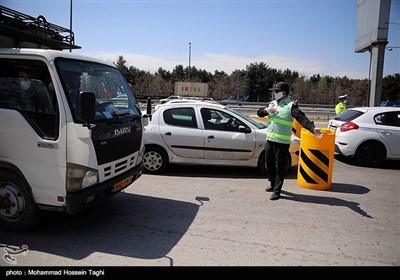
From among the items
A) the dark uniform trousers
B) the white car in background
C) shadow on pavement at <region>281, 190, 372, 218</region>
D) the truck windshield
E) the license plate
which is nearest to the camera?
the truck windshield

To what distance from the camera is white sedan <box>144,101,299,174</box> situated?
6938 millimetres

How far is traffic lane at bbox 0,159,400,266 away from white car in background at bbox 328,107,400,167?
1994 mm

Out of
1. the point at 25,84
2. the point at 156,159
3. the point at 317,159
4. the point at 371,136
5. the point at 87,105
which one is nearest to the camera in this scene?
the point at 87,105

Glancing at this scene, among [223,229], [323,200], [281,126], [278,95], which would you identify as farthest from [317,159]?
[223,229]

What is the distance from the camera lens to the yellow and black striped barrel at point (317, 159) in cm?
607

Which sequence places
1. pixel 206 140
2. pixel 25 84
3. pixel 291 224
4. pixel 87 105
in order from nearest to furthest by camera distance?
pixel 87 105 → pixel 25 84 → pixel 291 224 → pixel 206 140

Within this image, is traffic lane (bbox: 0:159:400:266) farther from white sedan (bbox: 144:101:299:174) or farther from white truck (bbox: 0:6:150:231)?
white sedan (bbox: 144:101:299:174)

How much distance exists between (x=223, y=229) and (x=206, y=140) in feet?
9.64

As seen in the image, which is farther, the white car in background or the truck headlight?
the white car in background

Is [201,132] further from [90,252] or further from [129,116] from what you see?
[90,252]

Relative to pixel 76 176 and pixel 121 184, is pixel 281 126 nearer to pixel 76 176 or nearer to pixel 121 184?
pixel 121 184

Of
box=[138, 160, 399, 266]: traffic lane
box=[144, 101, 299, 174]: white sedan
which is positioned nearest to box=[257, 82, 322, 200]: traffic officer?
box=[138, 160, 399, 266]: traffic lane

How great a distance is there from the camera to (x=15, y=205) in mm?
3893
